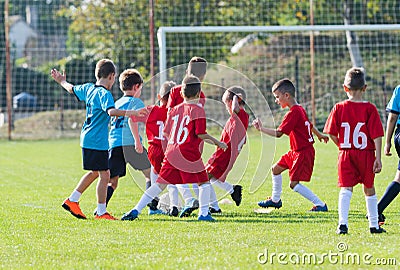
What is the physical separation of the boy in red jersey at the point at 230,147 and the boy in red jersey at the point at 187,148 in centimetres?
80

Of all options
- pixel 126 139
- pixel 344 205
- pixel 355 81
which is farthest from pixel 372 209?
pixel 126 139

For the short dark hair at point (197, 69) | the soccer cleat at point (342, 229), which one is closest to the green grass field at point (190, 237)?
the soccer cleat at point (342, 229)

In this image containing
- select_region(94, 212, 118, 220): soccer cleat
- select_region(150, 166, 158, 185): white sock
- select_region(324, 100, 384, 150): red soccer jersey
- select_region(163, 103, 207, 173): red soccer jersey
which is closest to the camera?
select_region(324, 100, 384, 150): red soccer jersey

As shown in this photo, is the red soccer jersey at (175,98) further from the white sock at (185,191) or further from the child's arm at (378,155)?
the child's arm at (378,155)

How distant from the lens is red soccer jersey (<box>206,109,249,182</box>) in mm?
8344

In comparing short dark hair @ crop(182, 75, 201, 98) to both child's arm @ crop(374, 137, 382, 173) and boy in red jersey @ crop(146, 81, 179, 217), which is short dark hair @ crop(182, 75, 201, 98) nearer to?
boy in red jersey @ crop(146, 81, 179, 217)

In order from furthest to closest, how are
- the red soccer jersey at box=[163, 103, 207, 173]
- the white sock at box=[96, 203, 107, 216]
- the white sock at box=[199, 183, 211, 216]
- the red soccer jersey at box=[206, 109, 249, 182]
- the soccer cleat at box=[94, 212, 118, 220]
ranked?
the red soccer jersey at box=[206, 109, 249, 182]
the white sock at box=[96, 203, 107, 216]
the soccer cleat at box=[94, 212, 118, 220]
the white sock at box=[199, 183, 211, 216]
the red soccer jersey at box=[163, 103, 207, 173]

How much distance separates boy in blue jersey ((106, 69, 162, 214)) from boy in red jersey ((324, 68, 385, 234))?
2.26 m

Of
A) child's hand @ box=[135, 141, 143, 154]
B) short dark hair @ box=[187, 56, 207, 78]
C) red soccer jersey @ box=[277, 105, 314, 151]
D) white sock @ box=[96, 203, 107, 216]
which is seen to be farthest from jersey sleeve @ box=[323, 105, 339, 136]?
white sock @ box=[96, 203, 107, 216]

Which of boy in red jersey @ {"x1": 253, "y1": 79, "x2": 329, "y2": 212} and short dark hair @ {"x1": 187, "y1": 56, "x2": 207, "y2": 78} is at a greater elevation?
short dark hair @ {"x1": 187, "y1": 56, "x2": 207, "y2": 78}

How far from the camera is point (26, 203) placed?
9.06 m

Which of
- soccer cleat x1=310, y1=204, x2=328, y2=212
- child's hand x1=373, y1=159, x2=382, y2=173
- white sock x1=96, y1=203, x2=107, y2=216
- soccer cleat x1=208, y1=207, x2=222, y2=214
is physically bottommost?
soccer cleat x1=208, y1=207, x2=222, y2=214

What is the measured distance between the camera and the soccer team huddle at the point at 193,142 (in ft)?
21.2

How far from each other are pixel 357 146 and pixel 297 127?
5.54 ft
